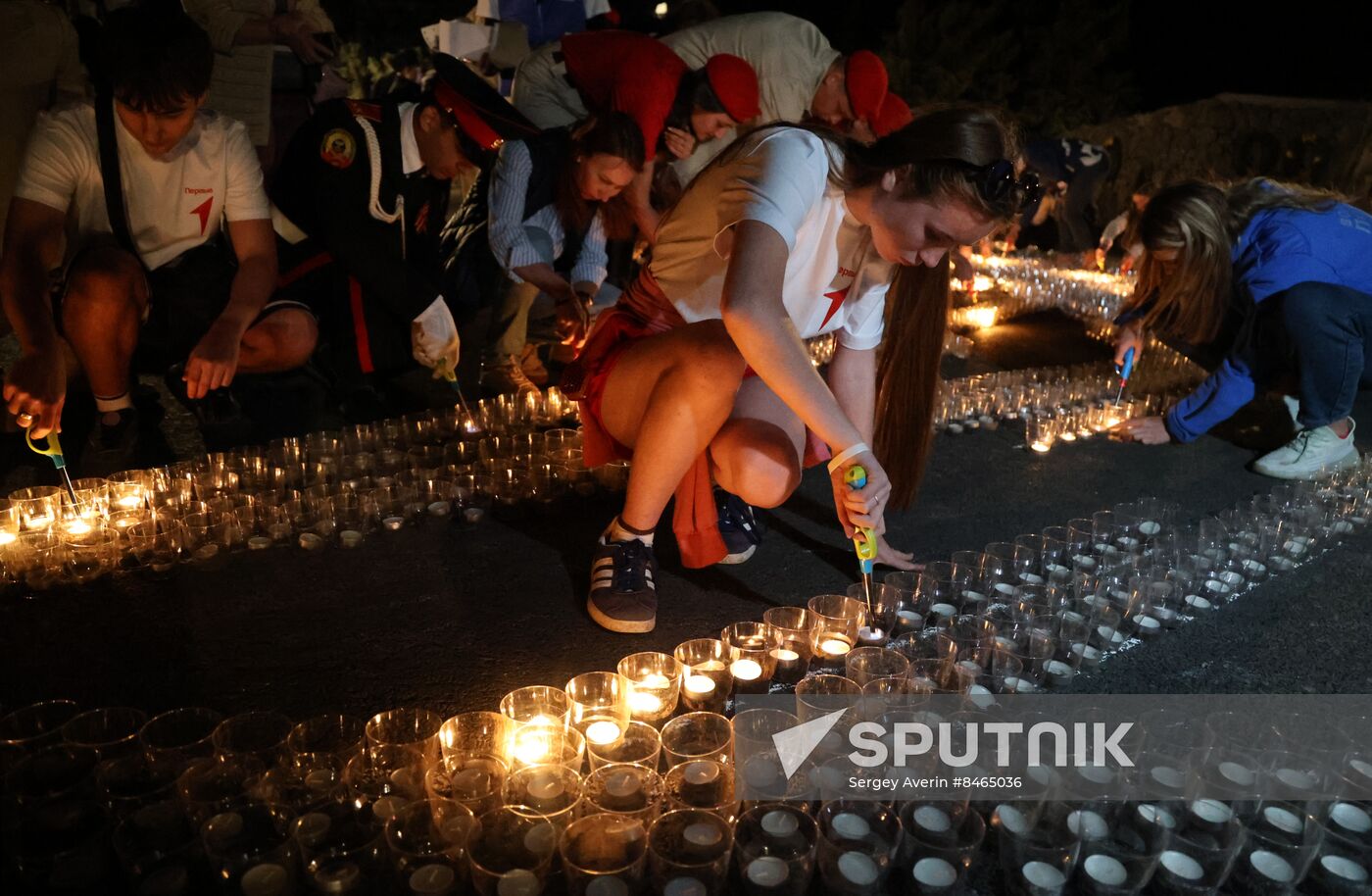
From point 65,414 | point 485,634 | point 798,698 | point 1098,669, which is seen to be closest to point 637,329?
point 485,634

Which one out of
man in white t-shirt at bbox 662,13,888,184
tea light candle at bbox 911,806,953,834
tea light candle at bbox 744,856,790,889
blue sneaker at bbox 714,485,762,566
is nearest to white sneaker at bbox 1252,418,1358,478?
blue sneaker at bbox 714,485,762,566

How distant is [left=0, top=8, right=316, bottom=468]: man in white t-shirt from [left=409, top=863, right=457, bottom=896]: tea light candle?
212cm

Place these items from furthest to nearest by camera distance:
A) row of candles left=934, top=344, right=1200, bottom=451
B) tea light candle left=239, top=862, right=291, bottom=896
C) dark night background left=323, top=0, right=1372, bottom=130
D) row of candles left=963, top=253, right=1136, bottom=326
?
dark night background left=323, top=0, right=1372, bottom=130
row of candles left=963, top=253, right=1136, bottom=326
row of candles left=934, top=344, right=1200, bottom=451
tea light candle left=239, top=862, right=291, bottom=896

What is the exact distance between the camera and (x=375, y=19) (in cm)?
2072

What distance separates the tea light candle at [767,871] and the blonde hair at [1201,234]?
352 cm

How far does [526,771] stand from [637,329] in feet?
4.97

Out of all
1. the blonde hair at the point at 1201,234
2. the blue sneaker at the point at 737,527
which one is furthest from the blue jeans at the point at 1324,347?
the blue sneaker at the point at 737,527

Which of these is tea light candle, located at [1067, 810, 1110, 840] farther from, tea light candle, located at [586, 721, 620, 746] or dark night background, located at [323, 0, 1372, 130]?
dark night background, located at [323, 0, 1372, 130]

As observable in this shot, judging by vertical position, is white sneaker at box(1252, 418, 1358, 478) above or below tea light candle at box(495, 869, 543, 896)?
below

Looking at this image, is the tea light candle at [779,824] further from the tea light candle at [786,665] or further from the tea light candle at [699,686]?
the tea light candle at [786,665]

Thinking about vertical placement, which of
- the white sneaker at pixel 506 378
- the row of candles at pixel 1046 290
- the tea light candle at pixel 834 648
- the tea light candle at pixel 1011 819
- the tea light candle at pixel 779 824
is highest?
the tea light candle at pixel 779 824

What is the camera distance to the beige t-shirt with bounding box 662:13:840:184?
5434 millimetres

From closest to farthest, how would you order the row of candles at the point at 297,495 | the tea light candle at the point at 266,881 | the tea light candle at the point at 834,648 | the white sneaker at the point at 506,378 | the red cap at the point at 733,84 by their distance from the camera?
the tea light candle at the point at 266,881
the tea light candle at the point at 834,648
the row of candles at the point at 297,495
the red cap at the point at 733,84
the white sneaker at the point at 506,378

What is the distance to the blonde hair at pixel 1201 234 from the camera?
4344mm
